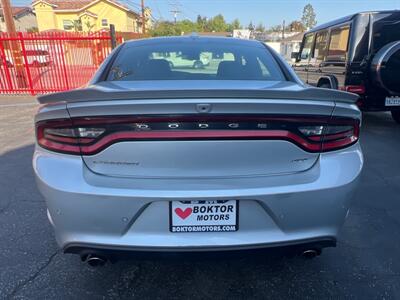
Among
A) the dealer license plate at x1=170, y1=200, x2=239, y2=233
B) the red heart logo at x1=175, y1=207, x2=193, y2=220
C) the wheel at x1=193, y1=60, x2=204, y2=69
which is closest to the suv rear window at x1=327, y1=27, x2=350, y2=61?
the wheel at x1=193, y1=60, x2=204, y2=69

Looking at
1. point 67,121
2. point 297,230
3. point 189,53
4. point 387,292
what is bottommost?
point 387,292

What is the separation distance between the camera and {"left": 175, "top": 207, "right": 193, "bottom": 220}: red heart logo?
1.77 meters

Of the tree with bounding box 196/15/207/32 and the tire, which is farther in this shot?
the tree with bounding box 196/15/207/32

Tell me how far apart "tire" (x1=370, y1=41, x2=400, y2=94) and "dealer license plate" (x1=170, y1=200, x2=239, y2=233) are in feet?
16.6

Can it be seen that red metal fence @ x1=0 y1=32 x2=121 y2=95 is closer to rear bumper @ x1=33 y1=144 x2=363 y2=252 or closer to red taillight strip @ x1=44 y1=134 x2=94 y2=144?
red taillight strip @ x1=44 y1=134 x2=94 y2=144

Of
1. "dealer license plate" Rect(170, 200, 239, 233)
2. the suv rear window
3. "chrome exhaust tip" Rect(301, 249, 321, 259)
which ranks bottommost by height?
"chrome exhaust tip" Rect(301, 249, 321, 259)

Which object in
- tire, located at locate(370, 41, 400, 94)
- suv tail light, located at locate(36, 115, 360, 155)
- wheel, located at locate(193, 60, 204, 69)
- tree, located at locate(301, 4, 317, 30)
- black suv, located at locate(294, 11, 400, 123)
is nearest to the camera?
suv tail light, located at locate(36, 115, 360, 155)

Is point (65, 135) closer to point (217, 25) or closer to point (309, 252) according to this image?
point (309, 252)

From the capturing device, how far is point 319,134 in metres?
1.85

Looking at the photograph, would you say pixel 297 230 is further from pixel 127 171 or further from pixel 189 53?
pixel 189 53

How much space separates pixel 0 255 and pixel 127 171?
164 centimetres

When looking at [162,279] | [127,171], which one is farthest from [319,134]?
[162,279]

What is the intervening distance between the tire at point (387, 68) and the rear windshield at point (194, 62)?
339 centimetres

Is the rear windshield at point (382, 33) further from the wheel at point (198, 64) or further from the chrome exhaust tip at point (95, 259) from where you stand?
the chrome exhaust tip at point (95, 259)
